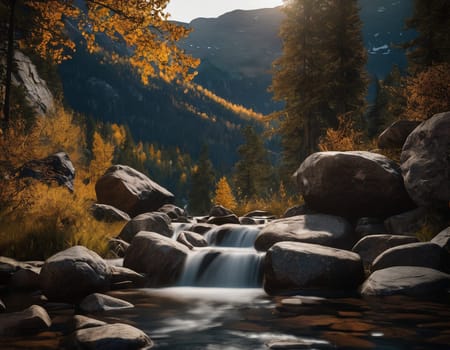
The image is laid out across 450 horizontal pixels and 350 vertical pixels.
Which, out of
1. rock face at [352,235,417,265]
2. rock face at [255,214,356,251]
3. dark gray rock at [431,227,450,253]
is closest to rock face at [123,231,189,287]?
rock face at [255,214,356,251]

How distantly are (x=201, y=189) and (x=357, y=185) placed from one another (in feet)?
136

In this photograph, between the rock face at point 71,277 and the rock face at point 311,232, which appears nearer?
the rock face at point 71,277

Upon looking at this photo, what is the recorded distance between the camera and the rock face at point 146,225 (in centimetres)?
1335

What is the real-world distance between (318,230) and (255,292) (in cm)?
277

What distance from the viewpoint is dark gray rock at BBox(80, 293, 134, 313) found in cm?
688

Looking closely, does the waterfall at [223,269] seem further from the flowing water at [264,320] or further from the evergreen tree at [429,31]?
the evergreen tree at [429,31]

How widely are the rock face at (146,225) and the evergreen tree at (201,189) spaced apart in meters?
36.5

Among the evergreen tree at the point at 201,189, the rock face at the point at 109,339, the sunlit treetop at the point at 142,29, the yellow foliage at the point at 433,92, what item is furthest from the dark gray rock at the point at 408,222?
the evergreen tree at the point at 201,189

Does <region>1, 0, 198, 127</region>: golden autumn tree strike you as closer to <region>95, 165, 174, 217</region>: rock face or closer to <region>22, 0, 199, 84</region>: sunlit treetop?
<region>22, 0, 199, 84</region>: sunlit treetop

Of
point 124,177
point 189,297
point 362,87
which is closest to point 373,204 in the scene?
point 189,297

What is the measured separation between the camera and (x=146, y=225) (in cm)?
1369

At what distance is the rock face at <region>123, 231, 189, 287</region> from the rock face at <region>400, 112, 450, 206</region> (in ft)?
18.1

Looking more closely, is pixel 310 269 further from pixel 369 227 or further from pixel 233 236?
pixel 233 236

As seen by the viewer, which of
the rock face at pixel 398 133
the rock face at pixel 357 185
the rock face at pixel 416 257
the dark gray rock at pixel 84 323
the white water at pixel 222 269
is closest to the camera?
the dark gray rock at pixel 84 323
